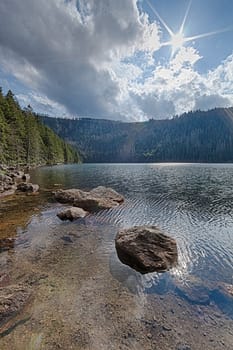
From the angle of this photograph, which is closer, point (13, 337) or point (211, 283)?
point (13, 337)

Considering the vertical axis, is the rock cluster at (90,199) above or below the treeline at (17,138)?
below

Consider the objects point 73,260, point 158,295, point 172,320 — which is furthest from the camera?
point 73,260

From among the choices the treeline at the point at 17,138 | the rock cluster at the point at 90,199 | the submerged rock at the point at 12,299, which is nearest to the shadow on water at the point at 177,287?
the submerged rock at the point at 12,299

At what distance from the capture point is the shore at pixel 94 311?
16.9 ft

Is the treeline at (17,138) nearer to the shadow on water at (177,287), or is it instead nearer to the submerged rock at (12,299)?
the submerged rock at (12,299)

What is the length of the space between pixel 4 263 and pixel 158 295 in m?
7.17

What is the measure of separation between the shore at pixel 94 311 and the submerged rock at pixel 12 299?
0.15 metres

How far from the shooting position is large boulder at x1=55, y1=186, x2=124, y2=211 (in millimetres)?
19656

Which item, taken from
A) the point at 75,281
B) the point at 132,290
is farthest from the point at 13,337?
the point at 132,290

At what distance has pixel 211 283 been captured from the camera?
311 inches

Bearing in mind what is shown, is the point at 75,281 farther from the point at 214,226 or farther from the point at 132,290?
the point at 214,226

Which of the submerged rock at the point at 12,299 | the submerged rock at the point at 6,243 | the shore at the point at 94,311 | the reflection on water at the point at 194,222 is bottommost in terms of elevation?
the reflection on water at the point at 194,222

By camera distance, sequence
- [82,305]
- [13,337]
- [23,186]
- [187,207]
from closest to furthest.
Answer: [13,337] < [82,305] < [187,207] < [23,186]

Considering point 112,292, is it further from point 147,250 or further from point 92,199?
point 92,199
